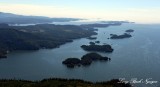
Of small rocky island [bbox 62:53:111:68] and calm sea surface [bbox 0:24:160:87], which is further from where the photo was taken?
small rocky island [bbox 62:53:111:68]

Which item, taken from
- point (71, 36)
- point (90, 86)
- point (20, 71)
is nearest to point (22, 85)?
point (90, 86)

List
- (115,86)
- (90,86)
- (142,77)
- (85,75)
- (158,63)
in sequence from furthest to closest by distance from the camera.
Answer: (158,63)
(85,75)
(142,77)
(115,86)
(90,86)

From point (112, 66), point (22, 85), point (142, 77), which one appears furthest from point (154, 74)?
point (22, 85)

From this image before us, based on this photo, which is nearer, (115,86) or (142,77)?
(115,86)

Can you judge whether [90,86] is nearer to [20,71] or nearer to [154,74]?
[154,74]

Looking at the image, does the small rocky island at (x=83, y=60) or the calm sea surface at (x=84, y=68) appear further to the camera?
→ the small rocky island at (x=83, y=60)

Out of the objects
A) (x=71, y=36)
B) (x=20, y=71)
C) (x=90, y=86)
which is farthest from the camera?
(x=71, y=36)

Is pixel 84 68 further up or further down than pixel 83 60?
further down

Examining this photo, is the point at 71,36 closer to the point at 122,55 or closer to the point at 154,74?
the point at 122,55

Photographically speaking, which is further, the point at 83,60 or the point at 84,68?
the point at 83,60
